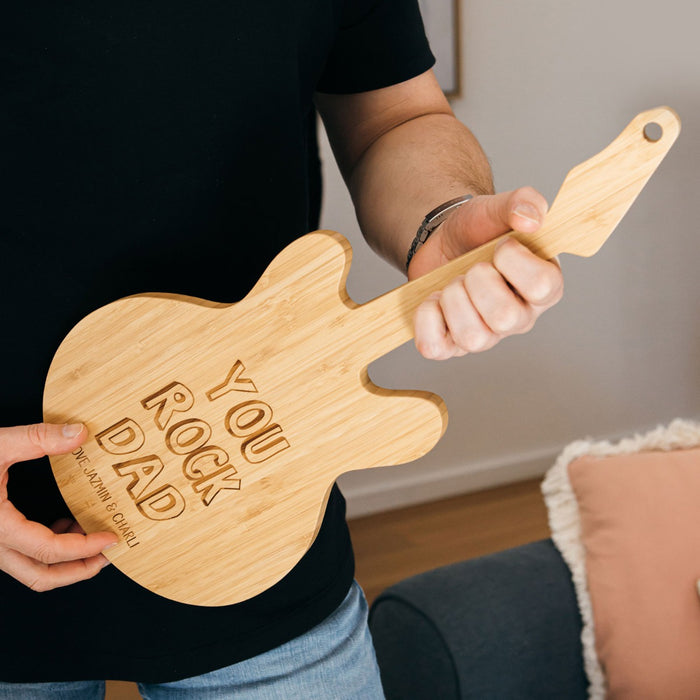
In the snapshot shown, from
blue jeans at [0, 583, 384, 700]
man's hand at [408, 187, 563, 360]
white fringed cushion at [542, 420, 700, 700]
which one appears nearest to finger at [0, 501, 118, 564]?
blue jeans at [0, 583, 384, 700]

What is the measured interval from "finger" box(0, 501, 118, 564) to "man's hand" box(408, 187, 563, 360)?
39 centimetres

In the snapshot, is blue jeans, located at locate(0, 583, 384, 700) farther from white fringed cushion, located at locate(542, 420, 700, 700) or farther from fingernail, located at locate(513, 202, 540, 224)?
white fringed cushion, located at locate(542, 420, 700, 700)

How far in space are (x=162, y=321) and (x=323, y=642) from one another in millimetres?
399

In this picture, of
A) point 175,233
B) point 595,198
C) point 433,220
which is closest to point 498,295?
point 595,198

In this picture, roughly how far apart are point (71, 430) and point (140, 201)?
0.76ft

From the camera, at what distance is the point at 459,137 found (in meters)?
0.91

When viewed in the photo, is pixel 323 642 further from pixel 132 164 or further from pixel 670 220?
pixel 670 220

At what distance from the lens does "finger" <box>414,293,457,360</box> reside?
588 millimetres

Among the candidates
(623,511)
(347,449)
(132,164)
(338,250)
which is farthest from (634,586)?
(132,164)

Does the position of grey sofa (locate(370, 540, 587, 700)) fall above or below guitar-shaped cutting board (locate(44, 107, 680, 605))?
below

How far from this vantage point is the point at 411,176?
33.7 inches

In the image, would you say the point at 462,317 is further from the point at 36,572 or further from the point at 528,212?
the point at 36,572

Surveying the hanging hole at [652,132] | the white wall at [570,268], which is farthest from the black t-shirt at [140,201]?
the white wall at [570,268]

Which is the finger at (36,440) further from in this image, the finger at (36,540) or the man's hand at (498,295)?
the man's hand at (498,295)
